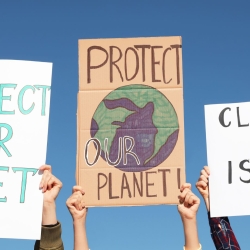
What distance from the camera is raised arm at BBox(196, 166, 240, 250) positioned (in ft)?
14.5

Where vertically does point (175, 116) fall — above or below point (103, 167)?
above

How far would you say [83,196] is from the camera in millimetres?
4566

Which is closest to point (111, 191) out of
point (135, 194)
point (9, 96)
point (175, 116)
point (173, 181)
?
point (135, 194)

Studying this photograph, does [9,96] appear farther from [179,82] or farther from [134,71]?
[179,82]

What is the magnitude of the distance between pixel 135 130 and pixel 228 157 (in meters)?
0.75

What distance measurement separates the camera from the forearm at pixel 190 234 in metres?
4.44

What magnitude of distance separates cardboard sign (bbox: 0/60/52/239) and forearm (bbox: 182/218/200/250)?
1.10 metres

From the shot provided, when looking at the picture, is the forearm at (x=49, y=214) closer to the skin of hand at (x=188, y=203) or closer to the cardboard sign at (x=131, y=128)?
the cardboard sign at (x=131, y=128)

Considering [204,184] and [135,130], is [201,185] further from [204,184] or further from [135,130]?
[135,130]

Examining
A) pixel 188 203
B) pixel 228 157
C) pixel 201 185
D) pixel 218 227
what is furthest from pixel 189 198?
pixel 228 157

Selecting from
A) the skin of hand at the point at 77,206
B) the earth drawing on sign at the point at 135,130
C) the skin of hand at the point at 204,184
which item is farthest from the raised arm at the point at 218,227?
the skin of hand at the point at 77,206

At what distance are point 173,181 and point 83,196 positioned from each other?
27.7 inches

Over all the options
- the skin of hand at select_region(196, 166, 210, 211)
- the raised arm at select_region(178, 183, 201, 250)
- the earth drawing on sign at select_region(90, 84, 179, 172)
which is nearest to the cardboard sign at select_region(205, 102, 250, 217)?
the skin of hand at select_region(196, 166, 210, 211)

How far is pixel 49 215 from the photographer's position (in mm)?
4465
